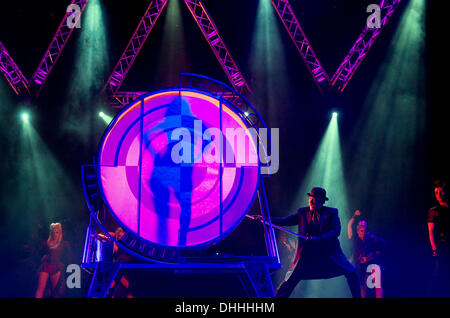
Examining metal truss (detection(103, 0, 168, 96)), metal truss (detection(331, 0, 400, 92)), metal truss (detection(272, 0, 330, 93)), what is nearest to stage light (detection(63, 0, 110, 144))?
metal truss (detection(103, 0, 168, 96))

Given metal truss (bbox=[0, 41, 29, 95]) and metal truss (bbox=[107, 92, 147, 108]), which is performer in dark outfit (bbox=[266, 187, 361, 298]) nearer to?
metal truss (bbox=[107, 92, 147, 108])

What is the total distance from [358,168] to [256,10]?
185 inches

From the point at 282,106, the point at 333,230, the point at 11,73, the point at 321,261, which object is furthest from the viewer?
the point at 282,106

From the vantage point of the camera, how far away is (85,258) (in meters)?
3.79

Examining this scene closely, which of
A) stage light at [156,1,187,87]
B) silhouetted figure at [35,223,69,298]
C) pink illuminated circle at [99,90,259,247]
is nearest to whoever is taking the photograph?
pink illuminated circle at [99,90,259,247]

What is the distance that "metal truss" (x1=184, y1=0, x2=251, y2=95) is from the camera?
28.0 ft

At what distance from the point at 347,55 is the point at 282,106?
1.88 m

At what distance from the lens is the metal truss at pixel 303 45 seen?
8570mm

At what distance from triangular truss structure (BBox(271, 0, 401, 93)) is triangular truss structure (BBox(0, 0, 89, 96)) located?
467cm

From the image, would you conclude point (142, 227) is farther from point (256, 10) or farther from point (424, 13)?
point (424, 13)

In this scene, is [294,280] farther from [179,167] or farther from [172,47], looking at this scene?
[172,47]

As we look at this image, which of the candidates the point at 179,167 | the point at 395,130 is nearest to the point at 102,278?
the point at 179,167

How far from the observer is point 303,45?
9.00 m
